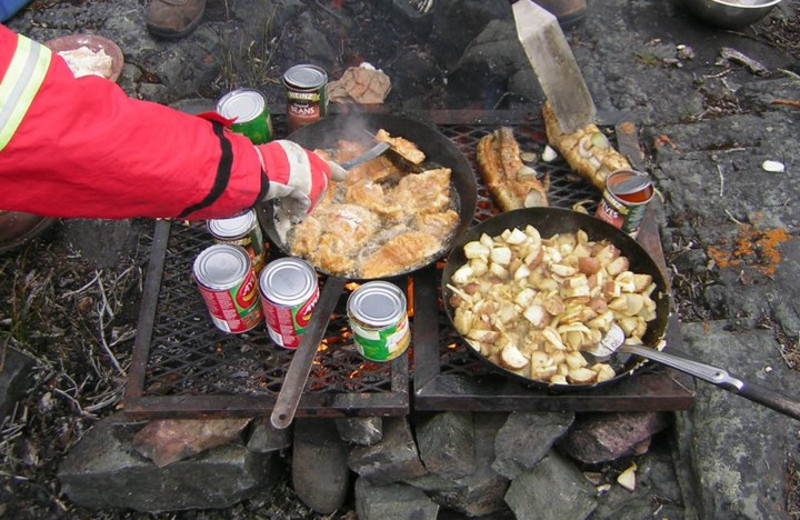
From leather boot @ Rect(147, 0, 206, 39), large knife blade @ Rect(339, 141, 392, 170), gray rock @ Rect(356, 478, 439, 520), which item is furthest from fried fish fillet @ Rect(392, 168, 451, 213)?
leather boot @ Rect(147, 0, 206, 39)

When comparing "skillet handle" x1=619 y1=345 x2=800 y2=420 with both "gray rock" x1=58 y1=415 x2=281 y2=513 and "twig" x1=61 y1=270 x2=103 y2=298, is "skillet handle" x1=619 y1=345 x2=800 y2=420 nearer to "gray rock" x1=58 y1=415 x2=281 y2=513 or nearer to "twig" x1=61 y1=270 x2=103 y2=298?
"gray rock" x1=58 y1=415 x2=281 y2=513

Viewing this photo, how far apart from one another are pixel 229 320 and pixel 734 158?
3.85m

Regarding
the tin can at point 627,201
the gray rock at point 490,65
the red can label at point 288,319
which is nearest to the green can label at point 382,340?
the red can label at point 288,319

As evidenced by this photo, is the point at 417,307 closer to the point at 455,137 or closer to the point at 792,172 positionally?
the point at 455,137

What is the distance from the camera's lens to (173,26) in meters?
5.36

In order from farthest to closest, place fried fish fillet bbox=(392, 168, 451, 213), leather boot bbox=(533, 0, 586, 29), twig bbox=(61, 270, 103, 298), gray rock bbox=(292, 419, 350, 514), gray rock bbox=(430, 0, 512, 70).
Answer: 1. gray rock bbox=(430, 0, 512, 70)
2. leather boot bbox=(533, 0, 586, 29)
3. twig bbox=(61, 270, 103, 298)
4. fried fish fillet bbox=(392, 168, 451, 213)
5. gray rock bbox=(292, 419, 350, 514)

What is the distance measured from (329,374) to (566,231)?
1.66 meters

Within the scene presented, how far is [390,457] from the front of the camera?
3.42 meters

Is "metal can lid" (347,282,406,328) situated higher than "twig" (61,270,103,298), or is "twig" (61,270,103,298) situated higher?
"metal can lid" (347,282,406,328)

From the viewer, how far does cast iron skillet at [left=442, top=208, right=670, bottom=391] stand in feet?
10.8

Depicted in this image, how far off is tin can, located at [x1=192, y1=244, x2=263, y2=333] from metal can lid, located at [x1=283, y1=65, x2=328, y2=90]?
1290 mm

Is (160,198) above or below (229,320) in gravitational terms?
above

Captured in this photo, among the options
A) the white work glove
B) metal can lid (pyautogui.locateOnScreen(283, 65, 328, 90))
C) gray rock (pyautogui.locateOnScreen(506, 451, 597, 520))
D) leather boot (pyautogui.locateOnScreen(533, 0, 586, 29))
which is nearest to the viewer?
the white work glove

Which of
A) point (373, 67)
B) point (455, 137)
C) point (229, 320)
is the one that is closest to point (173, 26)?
point (373, 67)
